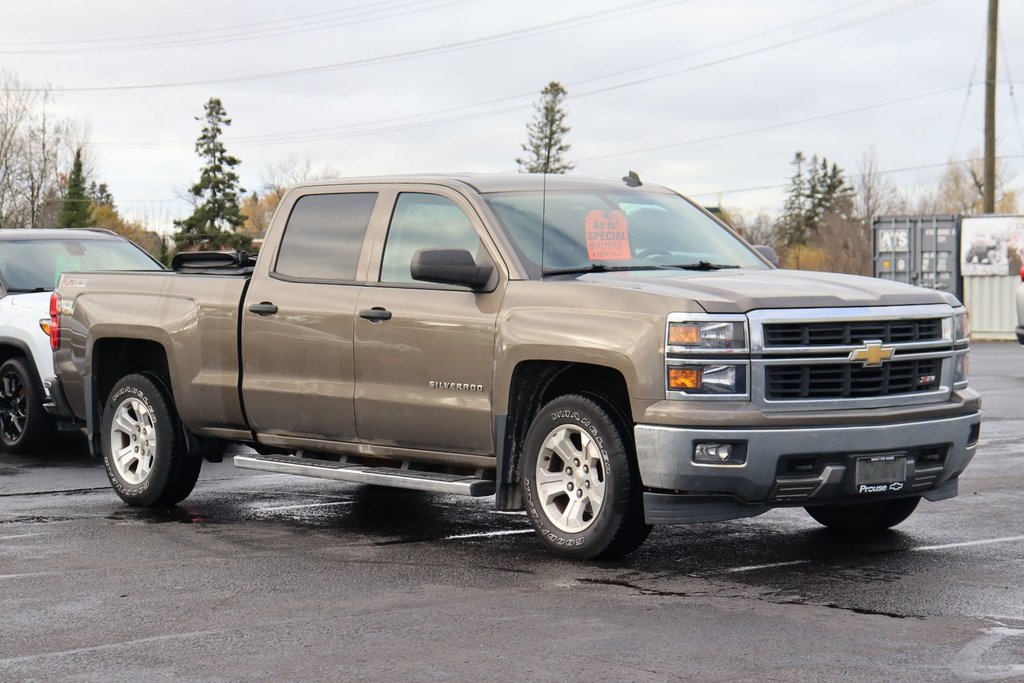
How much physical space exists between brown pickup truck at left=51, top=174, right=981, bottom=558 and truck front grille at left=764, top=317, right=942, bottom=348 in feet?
0.04

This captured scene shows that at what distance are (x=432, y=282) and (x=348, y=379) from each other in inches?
32.3

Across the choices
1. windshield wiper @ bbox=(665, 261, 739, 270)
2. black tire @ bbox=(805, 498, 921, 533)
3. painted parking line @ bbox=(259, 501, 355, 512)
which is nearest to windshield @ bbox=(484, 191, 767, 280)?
windshield wiper @ bbox=(665, 261, 739, 270)

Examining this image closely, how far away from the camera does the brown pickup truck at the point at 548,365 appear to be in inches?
285

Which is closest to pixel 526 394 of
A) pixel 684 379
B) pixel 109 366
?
pixel 684 379

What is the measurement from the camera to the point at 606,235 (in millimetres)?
8461

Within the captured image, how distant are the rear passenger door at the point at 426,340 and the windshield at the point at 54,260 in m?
6.05

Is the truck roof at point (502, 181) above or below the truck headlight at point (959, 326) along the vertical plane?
above

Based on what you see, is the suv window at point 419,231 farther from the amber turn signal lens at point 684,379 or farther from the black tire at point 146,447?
the black tire at point 146,447

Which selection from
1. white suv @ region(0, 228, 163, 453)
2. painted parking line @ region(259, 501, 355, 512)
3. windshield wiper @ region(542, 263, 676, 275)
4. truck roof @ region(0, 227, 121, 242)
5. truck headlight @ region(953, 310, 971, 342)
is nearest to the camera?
truck headlight @ region(953, 310, 971, 342)

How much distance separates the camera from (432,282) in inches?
327

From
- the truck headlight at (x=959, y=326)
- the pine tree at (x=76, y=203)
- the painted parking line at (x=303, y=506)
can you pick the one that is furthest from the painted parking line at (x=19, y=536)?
the pine tree at (x=76, y=203)

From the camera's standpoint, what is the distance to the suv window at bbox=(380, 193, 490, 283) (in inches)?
333

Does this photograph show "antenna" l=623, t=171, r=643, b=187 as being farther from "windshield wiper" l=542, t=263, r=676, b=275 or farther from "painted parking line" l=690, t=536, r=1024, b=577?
"painted parking line" l=690, t=536, r=1024, b=577

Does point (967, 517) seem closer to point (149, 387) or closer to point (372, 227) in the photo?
point (372, 227)
